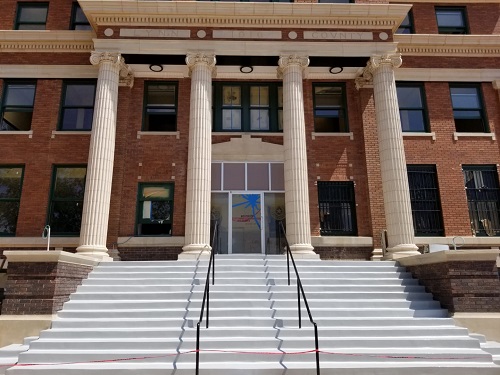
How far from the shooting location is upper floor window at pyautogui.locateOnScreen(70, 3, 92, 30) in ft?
55.9

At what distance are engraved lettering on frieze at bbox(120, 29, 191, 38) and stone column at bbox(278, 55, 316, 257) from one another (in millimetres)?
3913

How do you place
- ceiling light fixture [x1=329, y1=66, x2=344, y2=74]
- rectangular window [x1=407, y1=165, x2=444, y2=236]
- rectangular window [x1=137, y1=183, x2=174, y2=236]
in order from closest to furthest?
rectangular window [x1=137, y1=183, x2=174, y2=236] → rectangular window [x1=407, y1=165, x2=444, y2=236] → ceiling light fixture [x1=329, y1=66, x2=344, y2=74]

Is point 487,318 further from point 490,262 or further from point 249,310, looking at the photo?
point 249,310

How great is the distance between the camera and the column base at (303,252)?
12.4 metres

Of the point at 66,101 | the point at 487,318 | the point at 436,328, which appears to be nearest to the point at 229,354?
the point at 436,328

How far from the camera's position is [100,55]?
563 inches

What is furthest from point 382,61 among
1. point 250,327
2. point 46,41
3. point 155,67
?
point 46,41

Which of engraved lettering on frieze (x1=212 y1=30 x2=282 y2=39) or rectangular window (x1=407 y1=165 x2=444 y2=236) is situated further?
rectangular window (x1=407 y1=165 x2=444 y2=236)

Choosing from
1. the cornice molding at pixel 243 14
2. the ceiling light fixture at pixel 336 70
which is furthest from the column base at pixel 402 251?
the cornice molding at pixel 243 14

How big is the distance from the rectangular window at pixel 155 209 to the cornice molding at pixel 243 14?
634 cm

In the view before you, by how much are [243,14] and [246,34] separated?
2.43 ft

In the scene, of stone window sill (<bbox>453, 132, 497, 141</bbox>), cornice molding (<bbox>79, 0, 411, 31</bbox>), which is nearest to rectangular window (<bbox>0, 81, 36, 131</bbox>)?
cornice molding (<bbox>79, 0, 411, 31</bbox>)

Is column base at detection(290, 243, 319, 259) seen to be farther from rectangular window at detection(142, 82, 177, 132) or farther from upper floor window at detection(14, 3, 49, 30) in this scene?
upper floor window at detection(14, 3, 49, 30)

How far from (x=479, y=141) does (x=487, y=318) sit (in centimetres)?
997
